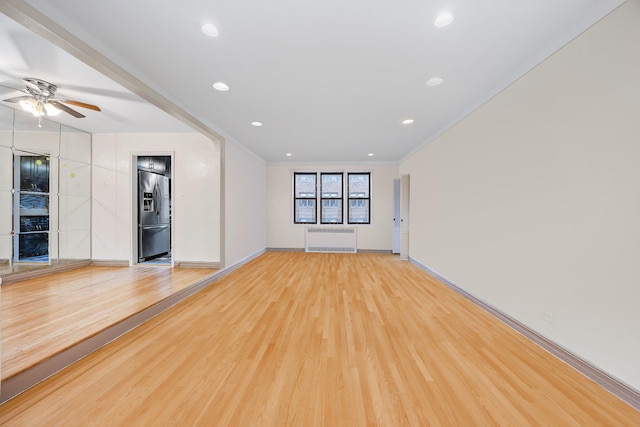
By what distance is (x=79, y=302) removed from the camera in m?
2.72

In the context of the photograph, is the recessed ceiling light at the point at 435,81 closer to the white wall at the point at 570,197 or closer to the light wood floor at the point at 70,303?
the white wall at the point at 570,197

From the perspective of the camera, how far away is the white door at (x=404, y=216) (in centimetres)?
583

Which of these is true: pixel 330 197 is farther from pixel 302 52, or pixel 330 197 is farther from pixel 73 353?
pixel 73 353

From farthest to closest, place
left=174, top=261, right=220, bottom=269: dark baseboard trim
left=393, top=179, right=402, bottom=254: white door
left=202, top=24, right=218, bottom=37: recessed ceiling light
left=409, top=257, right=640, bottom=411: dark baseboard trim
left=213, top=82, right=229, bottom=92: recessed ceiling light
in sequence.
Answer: left=393, top=179, right=402, bottom=254: white door
left=174, top=261, right=220, bottom=269: dark baseboard trim
left=213, top=82, right=229, bottom=92: recessed ceiling light
left=202, top=24, right=218, bottom=37: recessed ceiling light
left=409, top=257, right=640, bottom=411: dark baseboard trim

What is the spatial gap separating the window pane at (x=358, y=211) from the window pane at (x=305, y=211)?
1.15 meters

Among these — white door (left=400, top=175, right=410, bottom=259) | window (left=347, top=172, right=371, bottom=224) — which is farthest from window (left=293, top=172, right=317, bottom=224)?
white door (left=400, top=175, right=410, bottom=259)

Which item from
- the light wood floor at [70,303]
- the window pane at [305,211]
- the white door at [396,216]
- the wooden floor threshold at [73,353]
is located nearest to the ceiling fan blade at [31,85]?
the light wood floor at [70,303]

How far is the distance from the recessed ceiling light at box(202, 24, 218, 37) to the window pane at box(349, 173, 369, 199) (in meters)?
5.33

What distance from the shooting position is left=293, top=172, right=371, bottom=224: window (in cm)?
682

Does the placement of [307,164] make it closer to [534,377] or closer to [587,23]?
[587,23]

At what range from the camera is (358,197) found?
682 centimetres

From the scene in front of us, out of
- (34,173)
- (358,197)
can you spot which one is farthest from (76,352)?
(358,197)

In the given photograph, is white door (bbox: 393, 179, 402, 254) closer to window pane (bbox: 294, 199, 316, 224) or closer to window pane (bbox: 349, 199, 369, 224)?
window pane (bbox: 349, 199, 369, 224)

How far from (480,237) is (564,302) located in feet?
3.71
